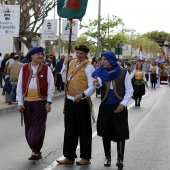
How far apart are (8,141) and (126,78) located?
12.6 ft

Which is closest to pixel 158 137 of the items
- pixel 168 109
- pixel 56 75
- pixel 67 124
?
pixel 67 124

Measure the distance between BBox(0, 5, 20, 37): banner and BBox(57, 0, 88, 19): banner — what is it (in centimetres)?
1297

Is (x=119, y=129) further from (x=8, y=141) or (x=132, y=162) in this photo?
(x=8, y=141)

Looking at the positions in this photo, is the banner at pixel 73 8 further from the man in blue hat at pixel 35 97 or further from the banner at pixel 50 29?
the banner at pixel 50 29

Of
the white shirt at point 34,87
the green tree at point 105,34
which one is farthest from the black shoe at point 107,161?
the green tree at point 105,34

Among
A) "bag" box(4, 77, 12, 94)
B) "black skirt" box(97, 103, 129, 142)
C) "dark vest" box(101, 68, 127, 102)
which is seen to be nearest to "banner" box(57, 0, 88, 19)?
"dark vest" box(101, 68, 127, 102)

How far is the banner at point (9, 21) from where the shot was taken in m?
22.6

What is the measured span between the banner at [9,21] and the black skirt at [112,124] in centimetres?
1393

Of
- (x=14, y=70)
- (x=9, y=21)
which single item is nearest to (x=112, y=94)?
(x=14, y=70)

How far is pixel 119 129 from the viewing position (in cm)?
891

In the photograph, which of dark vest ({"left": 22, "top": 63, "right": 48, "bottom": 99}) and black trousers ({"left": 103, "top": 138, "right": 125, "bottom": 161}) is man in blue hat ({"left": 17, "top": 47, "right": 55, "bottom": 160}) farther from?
black trousers ({"left": 103, "top": 138, "right": 125, "bottom": 161})

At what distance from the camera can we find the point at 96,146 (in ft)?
37.1

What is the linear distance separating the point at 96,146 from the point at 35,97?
219 centimetres

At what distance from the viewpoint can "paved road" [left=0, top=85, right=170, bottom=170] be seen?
9.25m
